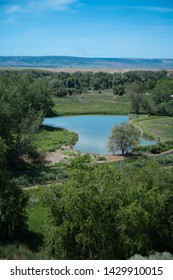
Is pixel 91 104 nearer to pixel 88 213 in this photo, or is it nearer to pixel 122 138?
pixel 122 138

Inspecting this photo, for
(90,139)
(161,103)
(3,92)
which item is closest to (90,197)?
(3,92)

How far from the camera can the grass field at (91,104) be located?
68.5 metres

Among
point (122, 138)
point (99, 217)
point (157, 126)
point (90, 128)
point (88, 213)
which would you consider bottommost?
point (90, 128)

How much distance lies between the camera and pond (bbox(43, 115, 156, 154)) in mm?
42219

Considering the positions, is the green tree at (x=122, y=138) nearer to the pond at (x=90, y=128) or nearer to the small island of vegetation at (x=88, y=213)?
the pond at (x=90, y=128)

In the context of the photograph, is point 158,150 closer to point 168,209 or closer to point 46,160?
point 46,160

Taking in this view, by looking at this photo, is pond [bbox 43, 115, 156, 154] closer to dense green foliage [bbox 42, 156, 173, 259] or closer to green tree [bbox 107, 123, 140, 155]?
green tree [bbox 107, 123, 140, 155]

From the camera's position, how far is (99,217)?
12.5 metres

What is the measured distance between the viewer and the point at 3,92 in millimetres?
38406

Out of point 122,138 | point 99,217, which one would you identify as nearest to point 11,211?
point 99,217

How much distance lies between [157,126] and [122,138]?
18.9 meters

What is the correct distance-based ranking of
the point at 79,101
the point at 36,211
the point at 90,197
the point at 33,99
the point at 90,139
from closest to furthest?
the point at 90,197
the point at 36,211
the point at 90,139
the point at 33,99
the point at 79,101

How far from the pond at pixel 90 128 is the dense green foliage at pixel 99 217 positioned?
997 inches

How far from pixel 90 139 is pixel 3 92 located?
13.3 m
